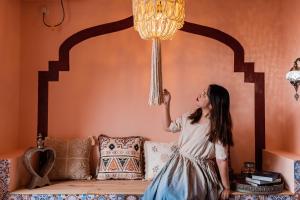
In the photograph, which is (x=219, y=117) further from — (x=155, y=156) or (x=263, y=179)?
(x=155, y=156)

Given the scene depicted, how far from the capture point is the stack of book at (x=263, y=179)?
2.58 meters

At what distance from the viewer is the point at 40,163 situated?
9.89 ft

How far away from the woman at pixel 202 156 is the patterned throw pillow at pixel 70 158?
0.76m

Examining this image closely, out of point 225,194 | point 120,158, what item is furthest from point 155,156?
point 225,194

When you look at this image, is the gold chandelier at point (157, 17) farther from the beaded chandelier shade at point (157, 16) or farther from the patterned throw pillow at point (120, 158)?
the patterned throw pillow at point (120, 158)

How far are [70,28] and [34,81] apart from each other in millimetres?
621

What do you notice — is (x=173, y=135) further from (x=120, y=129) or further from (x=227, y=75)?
(x=227, y=75)

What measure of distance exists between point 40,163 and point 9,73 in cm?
86

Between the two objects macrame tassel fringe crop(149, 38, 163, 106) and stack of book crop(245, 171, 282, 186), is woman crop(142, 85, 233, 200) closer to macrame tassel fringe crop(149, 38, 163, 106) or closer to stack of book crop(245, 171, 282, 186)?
stack of book crop(245, 171, 282, 186)

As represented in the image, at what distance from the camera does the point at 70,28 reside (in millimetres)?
3221

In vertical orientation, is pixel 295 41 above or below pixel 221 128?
above

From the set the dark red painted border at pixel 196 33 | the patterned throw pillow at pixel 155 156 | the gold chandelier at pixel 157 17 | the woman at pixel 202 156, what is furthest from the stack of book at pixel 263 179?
the gold chandelier at pixel 157 17

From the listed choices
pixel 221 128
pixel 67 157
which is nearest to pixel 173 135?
pixel 221 128

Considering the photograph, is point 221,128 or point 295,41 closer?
point 221,128
